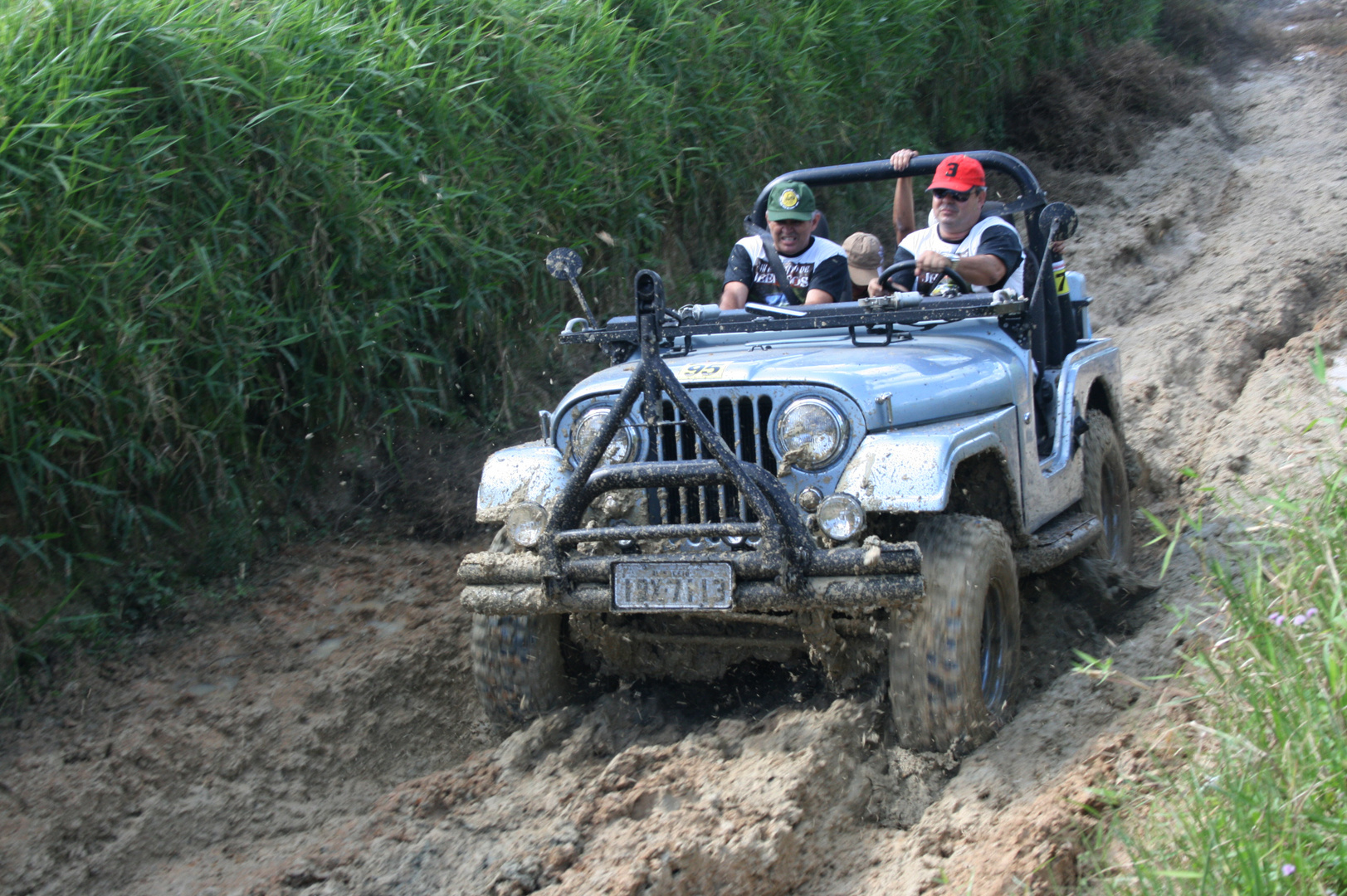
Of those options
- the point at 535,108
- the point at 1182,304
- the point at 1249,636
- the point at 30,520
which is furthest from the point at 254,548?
the point at 1182,304

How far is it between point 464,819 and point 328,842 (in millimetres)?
412

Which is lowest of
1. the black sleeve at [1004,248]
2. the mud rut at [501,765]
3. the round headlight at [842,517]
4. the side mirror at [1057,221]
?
the mud rut at [501,765]

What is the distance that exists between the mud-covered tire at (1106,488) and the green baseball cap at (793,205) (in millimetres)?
1452

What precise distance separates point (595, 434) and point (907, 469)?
97cm

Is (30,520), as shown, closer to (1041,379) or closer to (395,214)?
(395,214)

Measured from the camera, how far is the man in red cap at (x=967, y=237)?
4.58m

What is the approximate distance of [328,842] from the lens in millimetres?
3439

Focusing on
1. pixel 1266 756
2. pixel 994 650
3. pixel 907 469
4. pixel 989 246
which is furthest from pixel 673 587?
pixel 989 246

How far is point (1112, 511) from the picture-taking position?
535 cm


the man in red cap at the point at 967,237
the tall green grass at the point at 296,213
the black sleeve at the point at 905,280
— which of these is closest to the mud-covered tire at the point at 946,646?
the man in red cap at the point at 967,237

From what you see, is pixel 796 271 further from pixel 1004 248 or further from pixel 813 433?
pixel 813 433

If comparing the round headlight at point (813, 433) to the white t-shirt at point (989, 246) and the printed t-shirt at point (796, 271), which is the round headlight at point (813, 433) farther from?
the printed t-shirt at point (796, 271)

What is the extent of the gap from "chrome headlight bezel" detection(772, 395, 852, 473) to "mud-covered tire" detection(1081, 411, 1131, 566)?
5.98 feet

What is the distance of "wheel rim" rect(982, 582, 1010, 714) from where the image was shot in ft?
12.0
